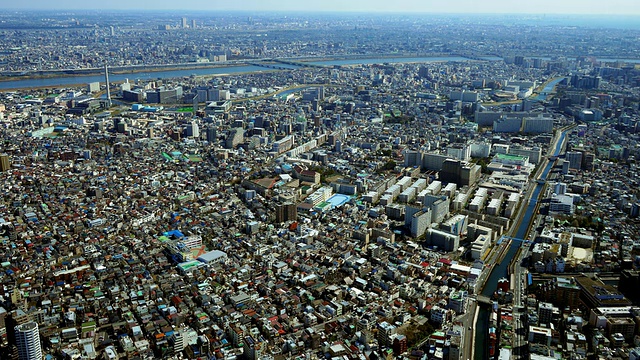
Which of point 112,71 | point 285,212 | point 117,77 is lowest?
point 285,212

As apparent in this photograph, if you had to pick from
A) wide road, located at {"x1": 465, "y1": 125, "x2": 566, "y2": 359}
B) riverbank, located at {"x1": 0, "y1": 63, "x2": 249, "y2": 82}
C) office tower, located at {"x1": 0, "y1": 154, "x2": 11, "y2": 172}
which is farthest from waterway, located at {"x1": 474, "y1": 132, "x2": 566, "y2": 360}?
riverbank, located at {"x1": 0, "y1": 63, "x2": 249, "y2": 82}

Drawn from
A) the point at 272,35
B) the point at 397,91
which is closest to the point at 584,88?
the point at 397,91

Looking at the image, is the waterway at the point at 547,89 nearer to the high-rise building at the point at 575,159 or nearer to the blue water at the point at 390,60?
the blue water at the point at 390,60

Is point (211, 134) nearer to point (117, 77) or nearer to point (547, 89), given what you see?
point (117, 77)

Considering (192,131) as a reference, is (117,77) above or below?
above

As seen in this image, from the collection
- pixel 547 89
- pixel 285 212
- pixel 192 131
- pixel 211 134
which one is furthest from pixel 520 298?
pixel 547 89

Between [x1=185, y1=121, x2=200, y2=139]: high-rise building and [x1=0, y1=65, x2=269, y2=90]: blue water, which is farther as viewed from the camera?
[x1=0, y1=65, x2=269, y2=90]: blue water

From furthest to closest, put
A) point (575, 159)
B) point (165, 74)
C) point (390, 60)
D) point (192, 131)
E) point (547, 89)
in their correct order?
point (390, 60) < point (165, 74) < point (547, 89) < point (192, 131) < point (575, 159)

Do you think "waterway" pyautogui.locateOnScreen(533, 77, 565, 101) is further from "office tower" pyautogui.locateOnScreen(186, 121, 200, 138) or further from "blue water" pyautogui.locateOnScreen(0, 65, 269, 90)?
"blue water" pyautogui.locateOnScreen(0, 65, 269, 90)
